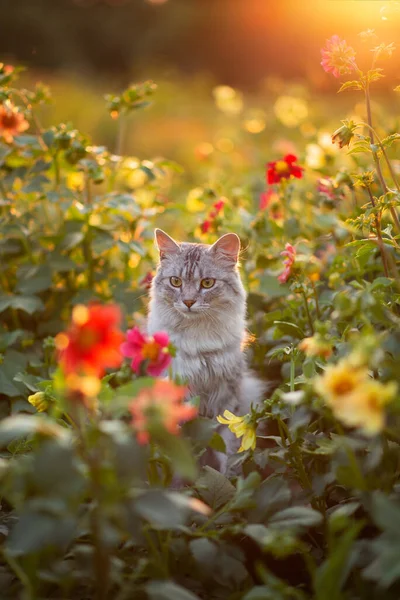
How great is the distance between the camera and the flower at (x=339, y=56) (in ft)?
6.36

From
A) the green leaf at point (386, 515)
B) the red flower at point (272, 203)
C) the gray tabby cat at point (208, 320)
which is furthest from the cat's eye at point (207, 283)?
the green leaf at point (386, 515)

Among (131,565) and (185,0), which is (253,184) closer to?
(131,565)

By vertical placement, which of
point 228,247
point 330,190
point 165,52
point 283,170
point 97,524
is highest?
point 165,52

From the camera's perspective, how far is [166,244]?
277 centimetres

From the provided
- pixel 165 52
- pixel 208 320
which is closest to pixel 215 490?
pixel 208 320

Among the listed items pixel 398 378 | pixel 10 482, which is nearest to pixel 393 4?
pixel 398 378

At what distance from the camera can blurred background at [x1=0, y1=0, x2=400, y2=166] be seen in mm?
9531

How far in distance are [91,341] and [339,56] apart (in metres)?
1.25

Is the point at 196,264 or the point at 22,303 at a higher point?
the point at 196,264

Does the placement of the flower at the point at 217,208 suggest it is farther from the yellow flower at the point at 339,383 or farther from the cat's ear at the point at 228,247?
the yellow flower at the point at 339,383

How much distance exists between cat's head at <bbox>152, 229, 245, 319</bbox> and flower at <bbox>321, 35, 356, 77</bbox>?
2.81ft

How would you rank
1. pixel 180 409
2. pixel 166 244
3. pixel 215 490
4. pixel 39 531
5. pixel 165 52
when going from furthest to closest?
pixel 165 52
pixel 166 244
pixel 215 490
pixel 180 409
pixel 39 531

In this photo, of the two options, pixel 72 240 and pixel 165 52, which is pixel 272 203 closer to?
pixel 72 240

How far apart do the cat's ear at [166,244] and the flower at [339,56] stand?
1.04m
